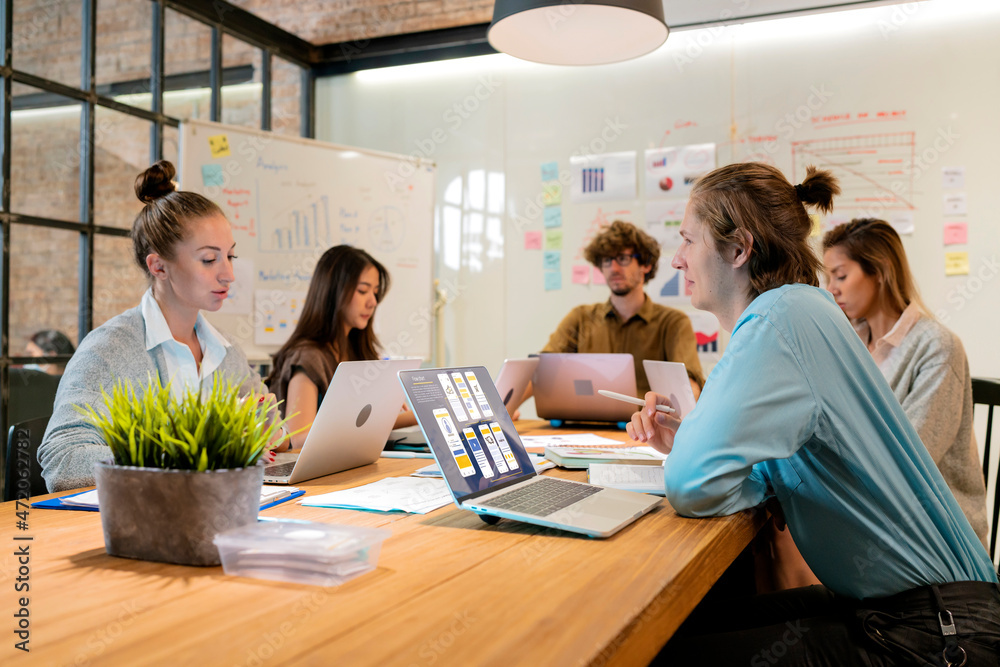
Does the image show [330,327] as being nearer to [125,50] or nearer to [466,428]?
[466,428]

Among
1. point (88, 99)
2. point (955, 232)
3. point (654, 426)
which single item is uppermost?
point (88, 99)

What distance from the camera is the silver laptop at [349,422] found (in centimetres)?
140

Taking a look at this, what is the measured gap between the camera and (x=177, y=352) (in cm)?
174

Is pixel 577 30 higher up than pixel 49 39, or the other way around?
pixel 49 39

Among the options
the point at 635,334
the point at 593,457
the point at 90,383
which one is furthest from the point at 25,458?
the point at 635,334

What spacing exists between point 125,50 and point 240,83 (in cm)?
76

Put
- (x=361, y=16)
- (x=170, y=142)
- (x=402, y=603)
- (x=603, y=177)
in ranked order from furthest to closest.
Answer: (x=361, y=16) → (x=603, y=177) → (x=170, y=142) → (x=402, y=603)

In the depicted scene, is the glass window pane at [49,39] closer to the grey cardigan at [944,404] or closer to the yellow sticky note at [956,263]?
the grey cardigan at [944,404]

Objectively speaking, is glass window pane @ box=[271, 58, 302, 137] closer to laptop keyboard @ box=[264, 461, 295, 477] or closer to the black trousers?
laptop keyboard @ box=[264, 461, 295, 477]

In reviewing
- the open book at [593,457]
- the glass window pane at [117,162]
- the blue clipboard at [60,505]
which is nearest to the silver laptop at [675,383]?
the open book at [593,457]

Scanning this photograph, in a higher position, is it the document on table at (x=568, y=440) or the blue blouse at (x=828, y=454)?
the blue blouse at (x=828, y=454)

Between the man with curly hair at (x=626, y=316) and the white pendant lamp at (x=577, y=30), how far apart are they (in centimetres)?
103

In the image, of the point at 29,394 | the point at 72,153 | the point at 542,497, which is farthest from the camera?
the point at 72,153

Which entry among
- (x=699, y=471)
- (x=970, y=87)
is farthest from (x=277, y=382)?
(x=970, y=87)
